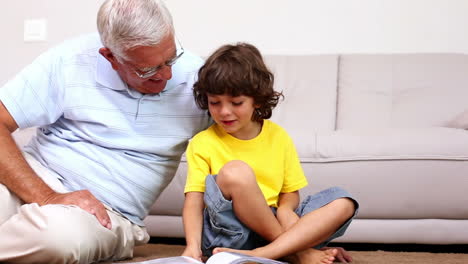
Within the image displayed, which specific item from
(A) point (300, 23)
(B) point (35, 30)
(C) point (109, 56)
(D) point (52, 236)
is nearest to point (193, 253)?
(D) point (52, 236)

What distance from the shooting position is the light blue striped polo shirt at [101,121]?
5.58 ft

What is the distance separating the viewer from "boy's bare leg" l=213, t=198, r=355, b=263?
1.56 metres

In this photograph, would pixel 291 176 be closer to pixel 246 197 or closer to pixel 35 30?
pixel 246 197

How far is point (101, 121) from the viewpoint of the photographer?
1.70 meters

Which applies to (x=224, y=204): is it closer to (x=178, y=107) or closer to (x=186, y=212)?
(x=186, y=212)

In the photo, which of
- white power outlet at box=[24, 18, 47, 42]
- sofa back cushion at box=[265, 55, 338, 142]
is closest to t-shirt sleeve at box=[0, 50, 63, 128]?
sofa back cushion at box=[265, 55, 338, 142]

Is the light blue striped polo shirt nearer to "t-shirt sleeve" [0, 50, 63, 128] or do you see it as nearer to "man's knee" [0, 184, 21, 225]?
"t-shirt sleeve" [0, 50, 63, 128]

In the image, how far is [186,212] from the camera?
163 centimetres

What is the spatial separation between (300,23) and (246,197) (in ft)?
6.54

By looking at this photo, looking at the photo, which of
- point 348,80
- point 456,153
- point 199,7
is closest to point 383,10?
point 348,80

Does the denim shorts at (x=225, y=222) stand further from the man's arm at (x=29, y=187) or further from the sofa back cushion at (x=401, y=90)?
the sofa back cushion at (x=401, y=90)

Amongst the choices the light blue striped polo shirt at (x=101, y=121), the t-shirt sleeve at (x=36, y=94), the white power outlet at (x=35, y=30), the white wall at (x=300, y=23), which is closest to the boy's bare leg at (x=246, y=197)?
the light blue striped polo shirt at (x=101, y=121)

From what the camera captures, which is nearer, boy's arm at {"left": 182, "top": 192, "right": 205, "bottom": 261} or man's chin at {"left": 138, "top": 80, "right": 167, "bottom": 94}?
boy's arm at {"left": 182, "top": 192, "right": 205, "bottom": 261}

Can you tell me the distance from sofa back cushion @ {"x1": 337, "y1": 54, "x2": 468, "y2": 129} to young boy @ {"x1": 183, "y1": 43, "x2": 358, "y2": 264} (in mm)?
1282
